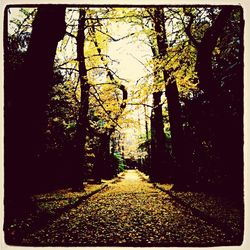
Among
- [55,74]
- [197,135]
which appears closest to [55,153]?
[55,74]

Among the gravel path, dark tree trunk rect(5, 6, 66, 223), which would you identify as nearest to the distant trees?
dark tree trunk rect(5, 6, 66, 223)

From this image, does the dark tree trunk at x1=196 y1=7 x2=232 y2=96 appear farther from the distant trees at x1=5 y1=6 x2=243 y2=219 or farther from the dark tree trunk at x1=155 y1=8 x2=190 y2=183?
the dark tree trunk at x1=155 y1=8 x2=190 y2=183

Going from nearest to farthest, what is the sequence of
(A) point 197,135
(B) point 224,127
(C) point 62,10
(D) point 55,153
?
(C) point 62,10 < (B) point 224,127 < (A) point 197,135 < (D) point 55,153

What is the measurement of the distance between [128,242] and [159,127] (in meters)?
10.1

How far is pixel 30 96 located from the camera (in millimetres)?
5453

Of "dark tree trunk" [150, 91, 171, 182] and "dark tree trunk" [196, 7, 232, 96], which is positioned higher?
"dark tree trunk" [196, 7, 232, 96]

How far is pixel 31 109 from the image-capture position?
215 inches

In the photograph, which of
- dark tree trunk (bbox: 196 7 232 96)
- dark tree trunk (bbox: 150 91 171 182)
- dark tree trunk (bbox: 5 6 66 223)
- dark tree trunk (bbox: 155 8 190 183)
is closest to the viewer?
dark tree trunk (bbox: 5 6 66 223)

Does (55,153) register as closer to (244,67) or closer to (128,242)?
(128,242)

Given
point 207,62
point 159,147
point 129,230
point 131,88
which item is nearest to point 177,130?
point 131,88

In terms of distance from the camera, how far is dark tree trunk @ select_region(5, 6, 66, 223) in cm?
532

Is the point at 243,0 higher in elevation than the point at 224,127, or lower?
higher

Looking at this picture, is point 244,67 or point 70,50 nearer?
point 244,67

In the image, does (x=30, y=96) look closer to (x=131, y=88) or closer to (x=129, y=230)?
(x=129, y=230)
